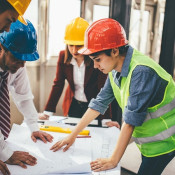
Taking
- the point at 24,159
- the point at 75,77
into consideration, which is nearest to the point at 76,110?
the point at 75,77

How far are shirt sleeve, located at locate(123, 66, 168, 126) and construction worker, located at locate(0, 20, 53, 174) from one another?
0.50 meters

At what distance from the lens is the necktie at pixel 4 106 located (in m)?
1.20

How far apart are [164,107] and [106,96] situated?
1.20 feet

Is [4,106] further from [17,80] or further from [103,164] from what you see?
[103,164]

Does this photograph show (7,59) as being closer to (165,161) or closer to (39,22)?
(165,161)

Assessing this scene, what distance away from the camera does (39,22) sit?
2.61 metres

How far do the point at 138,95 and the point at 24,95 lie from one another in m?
0.76

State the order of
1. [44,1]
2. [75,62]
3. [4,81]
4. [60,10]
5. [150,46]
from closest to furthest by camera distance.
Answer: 1. [4,81]
2. [75,62]
3. [44,1]
4. [60,10]
5. [150,46]

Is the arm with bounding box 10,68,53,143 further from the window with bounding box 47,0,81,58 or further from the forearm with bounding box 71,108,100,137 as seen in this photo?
the window with bounding box 47,0,81,58

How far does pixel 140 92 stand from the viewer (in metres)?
0.87

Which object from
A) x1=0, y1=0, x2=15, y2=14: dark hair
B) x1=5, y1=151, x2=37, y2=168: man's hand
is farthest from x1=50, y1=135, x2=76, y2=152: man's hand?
x1=0, y1=0, x2=15, y2=14: dark hair

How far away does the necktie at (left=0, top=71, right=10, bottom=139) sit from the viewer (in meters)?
1.20

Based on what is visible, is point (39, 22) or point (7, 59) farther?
point (39, 22)

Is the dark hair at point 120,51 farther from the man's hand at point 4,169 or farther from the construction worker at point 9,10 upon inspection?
the man's hand at point 4,169
